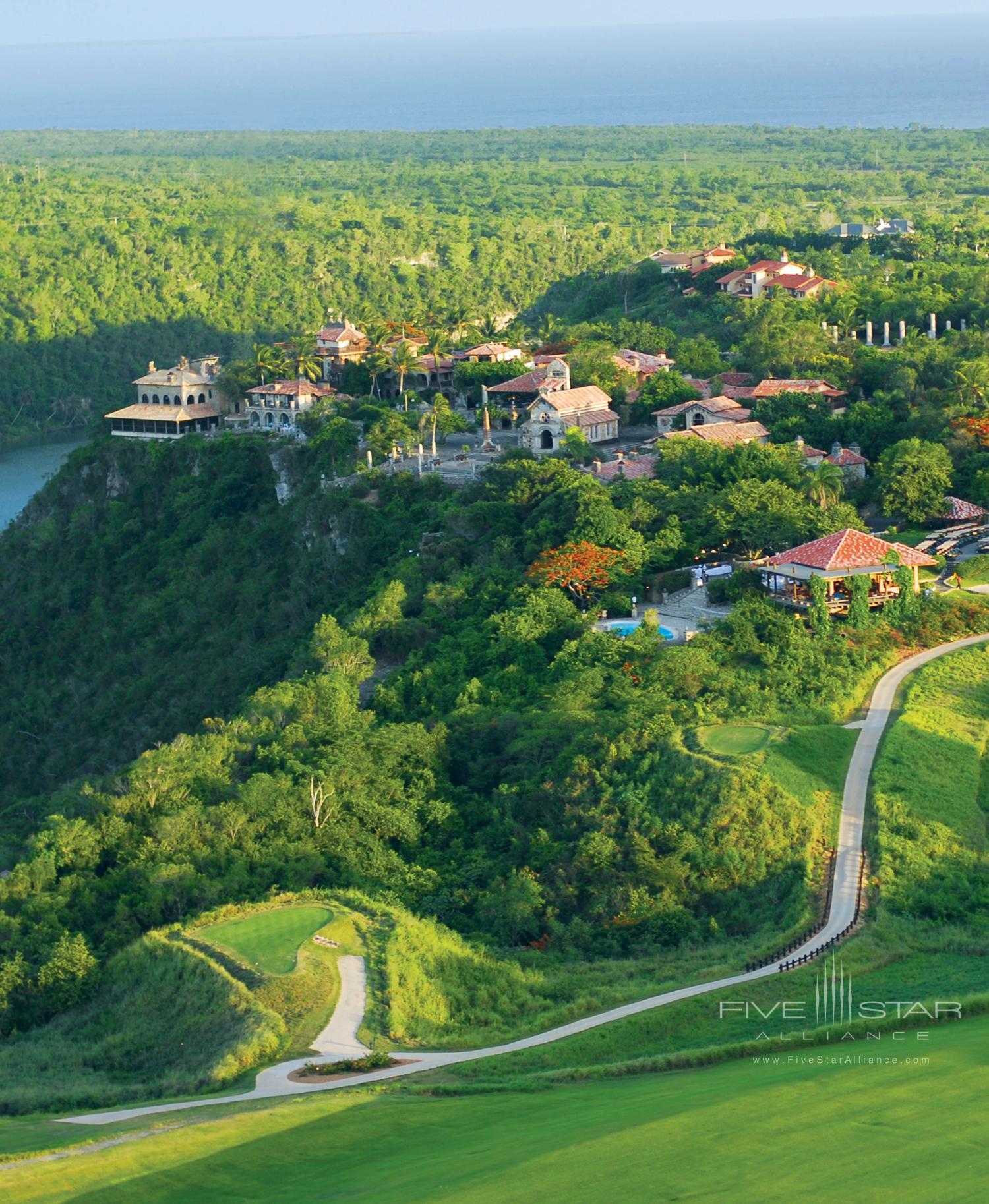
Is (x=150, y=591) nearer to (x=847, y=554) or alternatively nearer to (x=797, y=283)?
(x=847, y=554)

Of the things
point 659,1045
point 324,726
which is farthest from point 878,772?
point 324,726

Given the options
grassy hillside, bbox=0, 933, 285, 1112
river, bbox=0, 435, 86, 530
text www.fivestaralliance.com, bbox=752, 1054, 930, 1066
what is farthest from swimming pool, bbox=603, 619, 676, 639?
river, bbox=0, 435, 86, 530

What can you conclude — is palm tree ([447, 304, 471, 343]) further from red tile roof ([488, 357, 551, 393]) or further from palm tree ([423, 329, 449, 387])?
red tile roof ([488, 357, 551, 393])

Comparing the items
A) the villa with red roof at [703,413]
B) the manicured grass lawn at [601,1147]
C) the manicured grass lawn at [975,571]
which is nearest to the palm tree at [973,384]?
the villa with red roof at [703,413]

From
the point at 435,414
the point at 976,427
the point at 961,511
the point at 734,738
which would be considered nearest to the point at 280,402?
the point at 435,414

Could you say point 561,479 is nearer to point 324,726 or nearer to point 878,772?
point 324,726

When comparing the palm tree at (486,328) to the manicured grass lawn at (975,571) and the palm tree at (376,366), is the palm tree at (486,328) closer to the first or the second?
the palm tree at (376,366)
